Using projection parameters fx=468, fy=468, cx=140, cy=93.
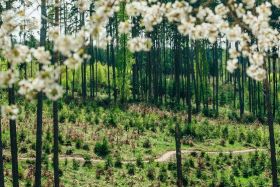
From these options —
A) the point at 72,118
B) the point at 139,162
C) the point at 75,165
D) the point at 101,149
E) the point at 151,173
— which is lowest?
the point at 151,173

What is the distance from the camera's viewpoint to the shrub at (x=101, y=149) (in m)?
25.5

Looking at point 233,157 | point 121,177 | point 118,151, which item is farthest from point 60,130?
point 233,157

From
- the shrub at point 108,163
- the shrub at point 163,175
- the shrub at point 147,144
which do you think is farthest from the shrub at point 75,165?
the shrub at point 147,144

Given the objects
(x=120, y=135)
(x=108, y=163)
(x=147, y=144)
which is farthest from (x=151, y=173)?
(x=120, y=135)

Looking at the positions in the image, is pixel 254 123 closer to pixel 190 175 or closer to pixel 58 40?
pixel 190 175

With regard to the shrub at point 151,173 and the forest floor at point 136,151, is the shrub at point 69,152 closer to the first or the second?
the forest floor at point 136,151

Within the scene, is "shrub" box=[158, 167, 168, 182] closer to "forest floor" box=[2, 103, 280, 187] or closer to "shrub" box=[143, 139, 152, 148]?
"forest floor" box=[2, 103, 280, 187]

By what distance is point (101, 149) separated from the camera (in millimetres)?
25641

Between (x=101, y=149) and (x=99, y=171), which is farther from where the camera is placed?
(x=101, y=149)

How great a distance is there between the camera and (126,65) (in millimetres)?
50906

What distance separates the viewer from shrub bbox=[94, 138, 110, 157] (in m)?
25.5

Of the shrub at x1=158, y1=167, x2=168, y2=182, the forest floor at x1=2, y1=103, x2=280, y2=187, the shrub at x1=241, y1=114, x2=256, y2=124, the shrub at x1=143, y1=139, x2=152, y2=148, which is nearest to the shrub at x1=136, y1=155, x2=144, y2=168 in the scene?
the forest floor at x1=2, y1=103, x2=280, y2=187

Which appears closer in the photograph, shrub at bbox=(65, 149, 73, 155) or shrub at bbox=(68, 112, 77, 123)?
shrub at bbox=(65, 149, 73, 155)

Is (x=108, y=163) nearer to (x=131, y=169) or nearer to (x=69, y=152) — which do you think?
(x=131, y=169)
